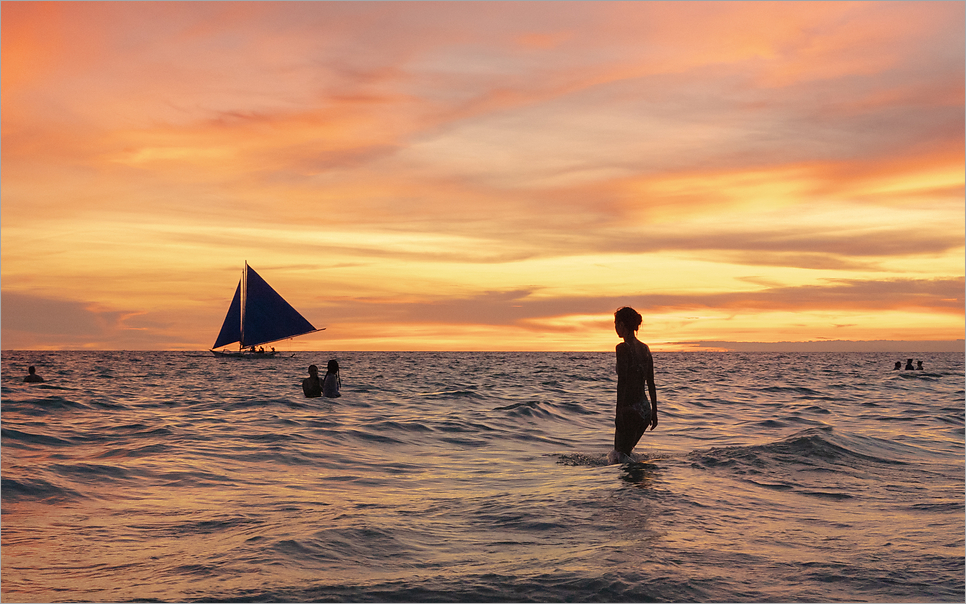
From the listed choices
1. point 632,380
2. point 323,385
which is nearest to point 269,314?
point 323,385

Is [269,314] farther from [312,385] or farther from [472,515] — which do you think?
[472,515]

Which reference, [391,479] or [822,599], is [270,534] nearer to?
[391,479]

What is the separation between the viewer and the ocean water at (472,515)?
18.2 feet

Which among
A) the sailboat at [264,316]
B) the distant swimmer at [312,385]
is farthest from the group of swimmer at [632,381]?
the sailboat at [264,316]

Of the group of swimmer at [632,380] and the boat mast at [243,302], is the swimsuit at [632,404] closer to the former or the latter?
the group of swimmer at [632,380]

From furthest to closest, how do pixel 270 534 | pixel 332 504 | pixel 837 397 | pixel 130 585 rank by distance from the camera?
pixel 837 397
pixel 332 504
pixel 270 534
pixel 130 585

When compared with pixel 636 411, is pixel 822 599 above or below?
below

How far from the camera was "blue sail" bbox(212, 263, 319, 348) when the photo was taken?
60.2 metres

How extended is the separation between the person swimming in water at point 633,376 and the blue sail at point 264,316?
51811 mm

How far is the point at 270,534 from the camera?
698 cm

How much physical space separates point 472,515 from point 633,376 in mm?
3152

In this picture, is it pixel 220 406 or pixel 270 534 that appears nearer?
pixel 270 534

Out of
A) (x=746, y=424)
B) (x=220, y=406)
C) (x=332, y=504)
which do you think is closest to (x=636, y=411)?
(x=332, y=504)

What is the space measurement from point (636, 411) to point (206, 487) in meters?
5.82
